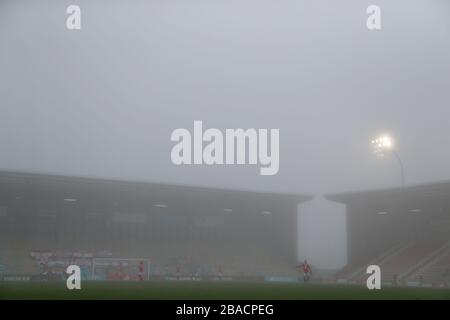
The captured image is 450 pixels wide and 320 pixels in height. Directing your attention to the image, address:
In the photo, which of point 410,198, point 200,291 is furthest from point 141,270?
point 410,198

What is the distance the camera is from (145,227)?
26.0 feet

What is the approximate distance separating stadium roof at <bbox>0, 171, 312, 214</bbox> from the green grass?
2.84 feet

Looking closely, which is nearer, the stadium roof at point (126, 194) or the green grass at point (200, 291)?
the green grass at point (200, 291)

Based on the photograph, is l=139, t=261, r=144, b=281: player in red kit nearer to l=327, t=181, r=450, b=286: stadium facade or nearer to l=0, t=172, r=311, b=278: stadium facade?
l=0, t=172, r=311, b=278: stadium facade

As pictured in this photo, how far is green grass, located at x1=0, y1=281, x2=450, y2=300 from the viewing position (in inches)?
285

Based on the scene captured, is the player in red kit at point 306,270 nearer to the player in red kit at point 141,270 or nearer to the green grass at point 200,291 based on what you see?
the green grass at point 200,291

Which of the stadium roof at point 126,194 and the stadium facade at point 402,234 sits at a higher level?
the stadium roof at point 126,194

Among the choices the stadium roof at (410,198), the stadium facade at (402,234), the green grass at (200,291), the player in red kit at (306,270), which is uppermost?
the stadium roof at (410,198)

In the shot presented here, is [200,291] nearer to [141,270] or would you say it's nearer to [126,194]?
[141,270]

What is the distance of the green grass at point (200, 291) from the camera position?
725cm

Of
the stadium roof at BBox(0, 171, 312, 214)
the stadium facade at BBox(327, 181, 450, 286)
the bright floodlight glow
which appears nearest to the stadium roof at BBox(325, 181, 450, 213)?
the stadium facade at BBox(327, 181, 450, 286)

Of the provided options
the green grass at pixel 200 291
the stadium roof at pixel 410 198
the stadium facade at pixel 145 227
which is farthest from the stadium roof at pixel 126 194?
the green grass at pixel 200 291

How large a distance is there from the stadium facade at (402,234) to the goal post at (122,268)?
2.15 m

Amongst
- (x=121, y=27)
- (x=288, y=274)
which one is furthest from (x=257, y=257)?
(x=121, y=27)
